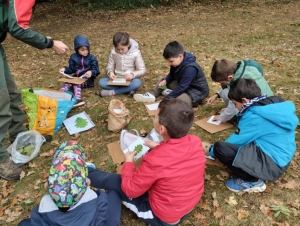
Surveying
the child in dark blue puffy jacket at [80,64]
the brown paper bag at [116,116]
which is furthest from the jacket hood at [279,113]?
the child in dark blue puffy jacket at [80,64]

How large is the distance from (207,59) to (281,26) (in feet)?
13.6

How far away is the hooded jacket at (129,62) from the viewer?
5.00 metres

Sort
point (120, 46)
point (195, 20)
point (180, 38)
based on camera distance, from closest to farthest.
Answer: point (120, 46)
point (180, 38)
point (195, 20)

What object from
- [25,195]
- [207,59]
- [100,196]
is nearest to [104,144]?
[25,195]

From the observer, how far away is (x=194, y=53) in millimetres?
7176

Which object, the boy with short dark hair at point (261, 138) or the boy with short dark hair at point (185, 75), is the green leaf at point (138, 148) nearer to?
the boy with short dark hair at point (261, 138)

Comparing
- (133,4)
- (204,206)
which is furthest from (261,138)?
(133,4)

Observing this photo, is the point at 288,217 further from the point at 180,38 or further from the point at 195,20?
the point at 195,20

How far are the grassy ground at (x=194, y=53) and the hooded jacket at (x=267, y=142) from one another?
42cm

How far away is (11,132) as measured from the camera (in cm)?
365

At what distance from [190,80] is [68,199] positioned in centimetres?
300

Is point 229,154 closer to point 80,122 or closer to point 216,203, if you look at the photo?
point 216,203

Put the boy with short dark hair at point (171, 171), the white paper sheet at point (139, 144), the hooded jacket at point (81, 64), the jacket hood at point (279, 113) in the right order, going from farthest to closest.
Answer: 1. the hooded jacket at point (81, 64)
2. the white paper sheet at point (139, 144)
3. the jacket hood at point (279, 113)
4. the boy with short dark hair at point (171, 171)

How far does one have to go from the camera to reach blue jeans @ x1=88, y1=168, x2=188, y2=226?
97.0 inches
